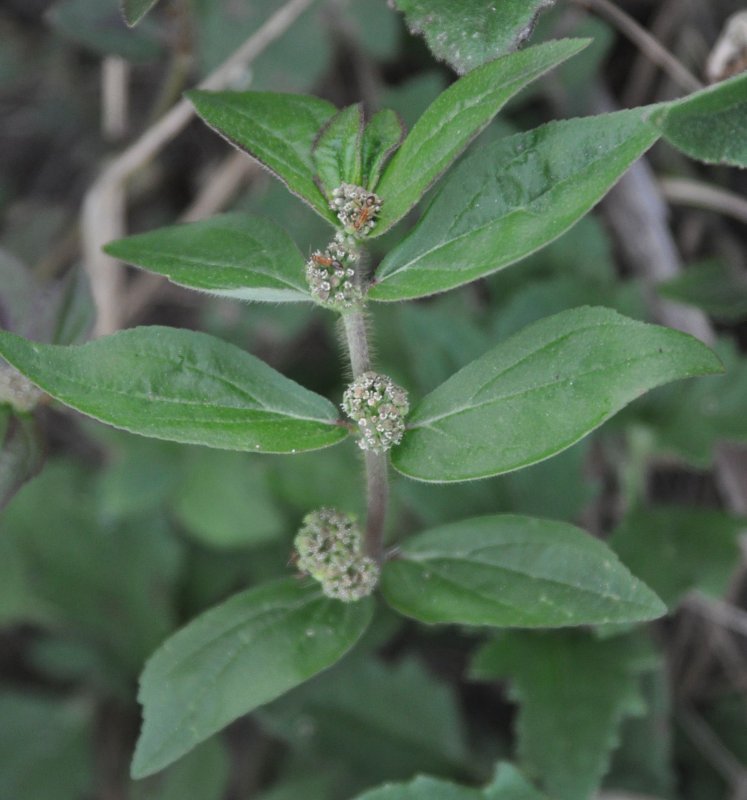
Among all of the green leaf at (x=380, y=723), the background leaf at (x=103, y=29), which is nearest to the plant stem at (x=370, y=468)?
the green leaf at (x=380, y=723)

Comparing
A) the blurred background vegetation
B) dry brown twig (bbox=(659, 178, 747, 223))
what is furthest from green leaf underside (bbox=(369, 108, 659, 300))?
dry brown twig (bbox=(659, 178, 747, 223))

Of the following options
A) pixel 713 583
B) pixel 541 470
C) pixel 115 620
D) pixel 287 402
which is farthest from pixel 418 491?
pixel 115 620

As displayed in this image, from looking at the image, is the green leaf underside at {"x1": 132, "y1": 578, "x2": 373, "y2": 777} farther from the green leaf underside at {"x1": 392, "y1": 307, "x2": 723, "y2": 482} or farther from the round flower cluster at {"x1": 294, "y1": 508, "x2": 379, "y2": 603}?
the green leaf underside at {"x1": 392, "y1": 307, "x2": 723, "y2": 482}

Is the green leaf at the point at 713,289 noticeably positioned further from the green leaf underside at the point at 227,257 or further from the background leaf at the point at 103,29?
Answer: the background leaf at the point at 103,29

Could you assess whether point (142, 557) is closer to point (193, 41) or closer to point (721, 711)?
point (193, 41)

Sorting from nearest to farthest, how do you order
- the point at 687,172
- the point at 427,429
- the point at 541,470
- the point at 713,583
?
the point at 427,429 → the point at 713,583 → the point at 541,470 → the point at 687,172

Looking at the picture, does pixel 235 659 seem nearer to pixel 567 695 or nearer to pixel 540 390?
pixel 540 390

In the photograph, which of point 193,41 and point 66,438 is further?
point 66,438
